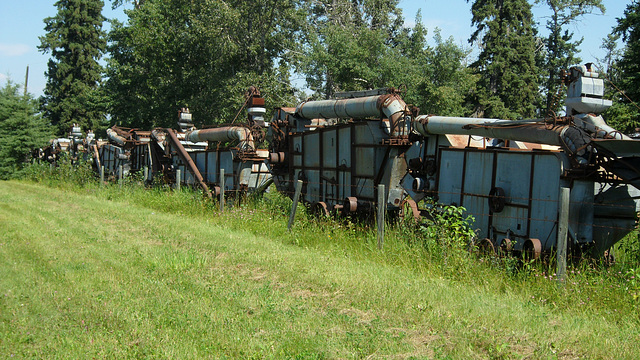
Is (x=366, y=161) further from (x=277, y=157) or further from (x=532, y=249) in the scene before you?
(x=532, y=249)

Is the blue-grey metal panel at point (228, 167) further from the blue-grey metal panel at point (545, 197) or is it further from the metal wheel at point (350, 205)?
the blue-grey metal panel at point (545, 197)

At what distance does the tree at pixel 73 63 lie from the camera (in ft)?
172

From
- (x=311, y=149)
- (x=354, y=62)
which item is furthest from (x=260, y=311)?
(x=354, y=62)

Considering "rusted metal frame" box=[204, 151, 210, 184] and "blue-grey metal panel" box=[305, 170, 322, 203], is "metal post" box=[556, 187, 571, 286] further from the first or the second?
"rusted metal frame" box=[204, 151, 210, 184]

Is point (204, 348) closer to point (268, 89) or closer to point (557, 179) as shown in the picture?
point (557, 179)

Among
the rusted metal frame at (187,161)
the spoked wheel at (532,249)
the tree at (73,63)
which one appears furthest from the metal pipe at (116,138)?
the tree at (73,63)

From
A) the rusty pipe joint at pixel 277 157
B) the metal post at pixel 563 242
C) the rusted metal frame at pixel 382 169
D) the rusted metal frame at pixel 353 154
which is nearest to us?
the metal post at pixel 563 242

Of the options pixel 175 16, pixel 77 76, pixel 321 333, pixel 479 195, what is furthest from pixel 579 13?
pixel 77 76

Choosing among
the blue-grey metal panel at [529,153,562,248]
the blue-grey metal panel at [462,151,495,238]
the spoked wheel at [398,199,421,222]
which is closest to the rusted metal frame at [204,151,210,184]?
the spoked wheel at [398,199,421,222]

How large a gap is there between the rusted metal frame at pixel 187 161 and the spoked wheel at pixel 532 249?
11.5 meters

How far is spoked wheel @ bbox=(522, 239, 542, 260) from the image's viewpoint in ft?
29.1

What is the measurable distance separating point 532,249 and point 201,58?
32.9 metres

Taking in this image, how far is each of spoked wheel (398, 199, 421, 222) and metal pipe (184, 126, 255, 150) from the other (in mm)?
7350

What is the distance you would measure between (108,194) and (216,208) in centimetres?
783
